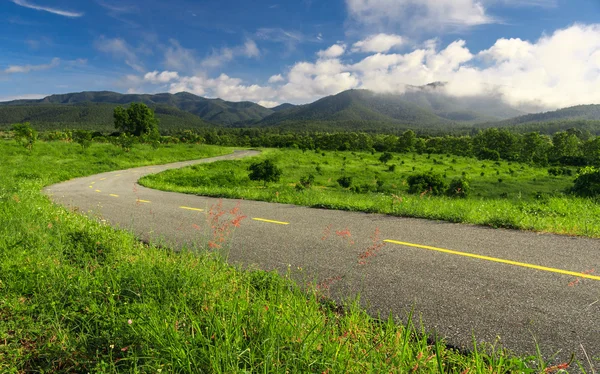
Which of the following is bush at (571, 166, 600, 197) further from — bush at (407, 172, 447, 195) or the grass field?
the grass field

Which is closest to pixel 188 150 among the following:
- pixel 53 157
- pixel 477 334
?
pixel 53 157

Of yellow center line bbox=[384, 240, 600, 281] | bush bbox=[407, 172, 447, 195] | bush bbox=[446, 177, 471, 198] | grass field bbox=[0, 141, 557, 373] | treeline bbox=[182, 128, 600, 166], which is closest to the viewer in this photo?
grass field bbox=[0, 141, 557, 373]

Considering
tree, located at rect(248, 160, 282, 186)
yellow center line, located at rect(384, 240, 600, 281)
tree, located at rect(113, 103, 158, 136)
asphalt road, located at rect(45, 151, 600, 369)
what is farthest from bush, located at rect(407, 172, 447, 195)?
tree, located at rect(113, 103, 158, 136)

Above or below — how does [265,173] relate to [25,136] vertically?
below

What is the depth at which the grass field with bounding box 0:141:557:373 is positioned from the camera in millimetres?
2512

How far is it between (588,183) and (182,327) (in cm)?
1692

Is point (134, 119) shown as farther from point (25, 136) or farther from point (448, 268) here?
point (448, 268)

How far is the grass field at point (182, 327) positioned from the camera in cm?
251

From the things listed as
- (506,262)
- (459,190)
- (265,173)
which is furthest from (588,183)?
(265,173)

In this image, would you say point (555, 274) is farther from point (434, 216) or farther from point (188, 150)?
point (188, 150)

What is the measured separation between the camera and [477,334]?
10.8ft

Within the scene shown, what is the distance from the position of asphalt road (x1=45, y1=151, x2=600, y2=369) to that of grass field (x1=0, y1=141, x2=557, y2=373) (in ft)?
1.59

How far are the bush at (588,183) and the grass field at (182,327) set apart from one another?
13966 millimetres

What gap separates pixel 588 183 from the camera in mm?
13312
